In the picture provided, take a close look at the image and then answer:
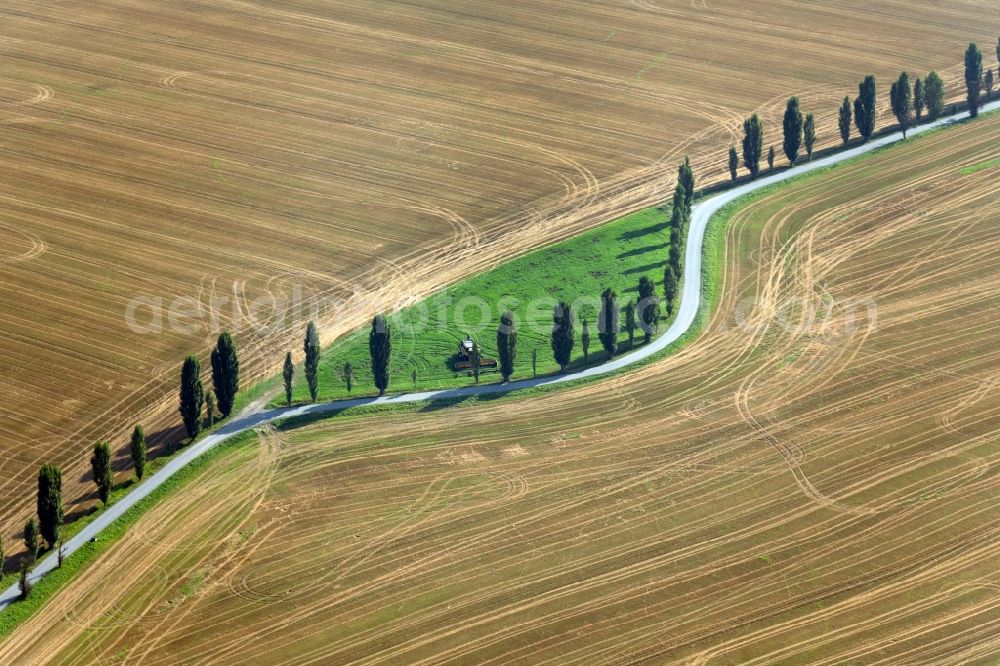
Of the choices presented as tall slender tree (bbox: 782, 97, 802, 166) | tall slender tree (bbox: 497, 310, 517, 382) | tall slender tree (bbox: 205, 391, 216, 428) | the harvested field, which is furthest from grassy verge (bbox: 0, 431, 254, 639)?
tall slender tree (bbox: 782, 97, 802, 166)

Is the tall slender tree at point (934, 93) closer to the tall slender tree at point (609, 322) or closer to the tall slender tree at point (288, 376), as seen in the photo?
the tall slender tree at point (609, 322)

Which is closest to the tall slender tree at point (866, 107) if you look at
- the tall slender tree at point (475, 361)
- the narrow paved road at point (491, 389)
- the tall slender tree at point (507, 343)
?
the narrow paved road at point (491, 389)

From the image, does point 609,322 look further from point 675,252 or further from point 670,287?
point 675,252

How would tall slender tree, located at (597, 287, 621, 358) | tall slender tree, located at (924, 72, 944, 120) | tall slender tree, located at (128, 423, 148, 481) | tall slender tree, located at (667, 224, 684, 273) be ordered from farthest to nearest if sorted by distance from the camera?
tall slender tree, located at (924, 72, 944, 120), tall slender tree, located at (667, 224, 684, 273), tall slender tree, located at (597, 287, 621, 358), tall slender tree, located at (128, 423, 148, 481)

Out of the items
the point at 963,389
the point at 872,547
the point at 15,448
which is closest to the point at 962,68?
the point at 963,389

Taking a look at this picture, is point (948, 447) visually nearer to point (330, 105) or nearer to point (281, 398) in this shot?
point (281, 398)

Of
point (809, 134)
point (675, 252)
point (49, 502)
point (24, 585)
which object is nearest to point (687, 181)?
point (675, 252)

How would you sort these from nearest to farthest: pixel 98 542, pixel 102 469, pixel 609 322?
pixel 98 542
pixel 102 469
pixel 609 322

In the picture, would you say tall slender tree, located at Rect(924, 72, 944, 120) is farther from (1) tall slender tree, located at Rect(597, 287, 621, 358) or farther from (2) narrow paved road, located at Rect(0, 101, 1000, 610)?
(1) tall slender tree, located at Rect(597, 287, 621, 358)
